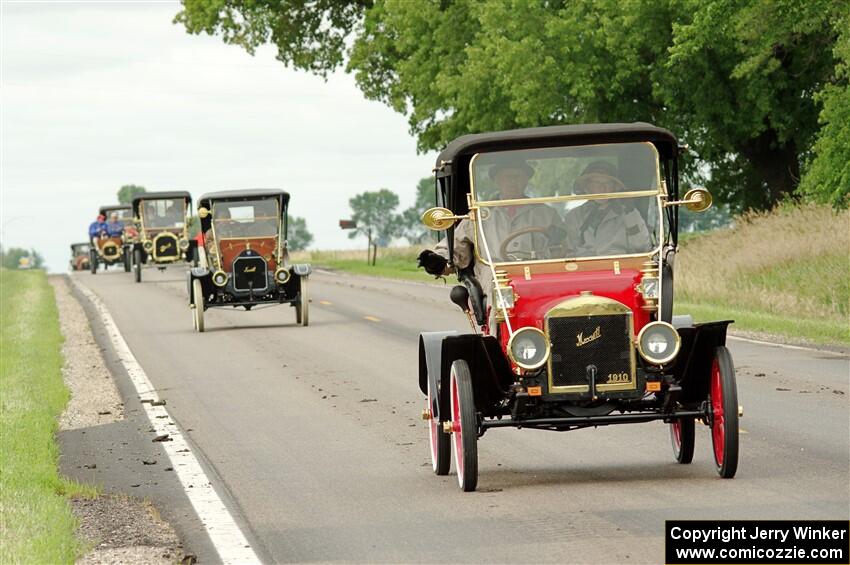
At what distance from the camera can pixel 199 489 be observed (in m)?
10.6

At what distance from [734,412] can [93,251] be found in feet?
164

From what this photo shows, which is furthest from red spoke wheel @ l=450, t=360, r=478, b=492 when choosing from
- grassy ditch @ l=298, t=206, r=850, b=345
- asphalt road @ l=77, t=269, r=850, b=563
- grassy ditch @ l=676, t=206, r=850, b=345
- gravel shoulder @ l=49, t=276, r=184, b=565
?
grassy ditch @ l=676, t=206, r=850, b=345

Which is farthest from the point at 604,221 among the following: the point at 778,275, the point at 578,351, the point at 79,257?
the point at 79,257

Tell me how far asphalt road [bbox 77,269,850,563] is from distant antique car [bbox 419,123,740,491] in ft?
1.36

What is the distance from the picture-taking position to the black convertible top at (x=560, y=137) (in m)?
10.9

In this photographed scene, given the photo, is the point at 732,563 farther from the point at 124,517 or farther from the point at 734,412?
the point at 124,517

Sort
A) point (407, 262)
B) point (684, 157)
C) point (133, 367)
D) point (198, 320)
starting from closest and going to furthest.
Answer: point (133, 367), point (198, 320), point (684, 157), point (407, 262)

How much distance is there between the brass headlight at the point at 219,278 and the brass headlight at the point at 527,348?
18254 millimetres

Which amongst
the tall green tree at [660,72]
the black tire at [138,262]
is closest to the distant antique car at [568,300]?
the tall green tree at [660,72]

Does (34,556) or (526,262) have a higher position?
(526,262)

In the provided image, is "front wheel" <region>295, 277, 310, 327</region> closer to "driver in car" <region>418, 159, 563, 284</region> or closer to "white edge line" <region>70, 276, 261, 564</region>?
"white edge line" <region>70, 276, 261, 564</region>

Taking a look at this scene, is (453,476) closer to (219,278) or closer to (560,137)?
(560,137)

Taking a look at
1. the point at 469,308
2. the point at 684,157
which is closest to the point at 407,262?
the point at 684,157

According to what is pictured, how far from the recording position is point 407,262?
56.2 m
